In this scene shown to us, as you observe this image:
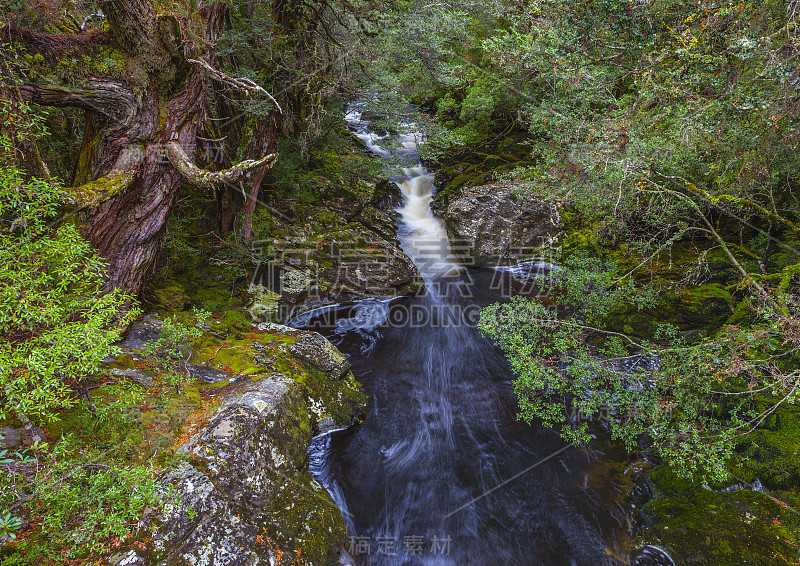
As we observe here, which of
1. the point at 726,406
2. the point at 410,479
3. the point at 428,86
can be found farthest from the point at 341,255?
the point at 726,406

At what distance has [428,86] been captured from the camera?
10.3m

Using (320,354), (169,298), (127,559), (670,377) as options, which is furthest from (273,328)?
(670,377)

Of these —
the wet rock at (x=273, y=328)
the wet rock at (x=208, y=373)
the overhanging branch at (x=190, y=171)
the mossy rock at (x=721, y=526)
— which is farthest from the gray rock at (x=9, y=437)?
the mossy rock at (x=721, y=526)

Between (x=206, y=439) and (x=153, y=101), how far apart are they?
4328 mm

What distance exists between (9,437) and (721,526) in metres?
6.88

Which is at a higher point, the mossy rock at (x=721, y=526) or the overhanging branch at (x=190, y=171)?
the overhanging branch at (x=190, y=171)

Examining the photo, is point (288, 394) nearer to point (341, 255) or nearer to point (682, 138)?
point (341, 255)

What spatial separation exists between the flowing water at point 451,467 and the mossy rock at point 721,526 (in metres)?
0.28

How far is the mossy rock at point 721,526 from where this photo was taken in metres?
3.67

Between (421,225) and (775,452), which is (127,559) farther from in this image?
(421,225)

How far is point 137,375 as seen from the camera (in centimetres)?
386

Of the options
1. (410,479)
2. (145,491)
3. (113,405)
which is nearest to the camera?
(145,491)

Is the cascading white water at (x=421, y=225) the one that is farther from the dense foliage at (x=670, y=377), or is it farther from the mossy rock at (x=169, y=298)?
the mossy rock at (x=169, y=298)

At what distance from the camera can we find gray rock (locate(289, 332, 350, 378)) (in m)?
5.85
